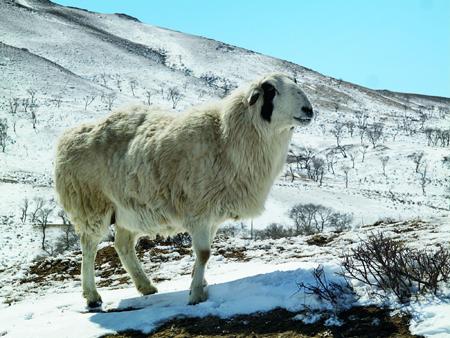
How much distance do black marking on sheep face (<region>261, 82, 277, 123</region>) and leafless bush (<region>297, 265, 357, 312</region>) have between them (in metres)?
2.40

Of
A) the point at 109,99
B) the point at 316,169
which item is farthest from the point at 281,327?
the point at 109,99

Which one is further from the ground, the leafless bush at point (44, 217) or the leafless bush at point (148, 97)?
the leafless bush at point (148, 97)

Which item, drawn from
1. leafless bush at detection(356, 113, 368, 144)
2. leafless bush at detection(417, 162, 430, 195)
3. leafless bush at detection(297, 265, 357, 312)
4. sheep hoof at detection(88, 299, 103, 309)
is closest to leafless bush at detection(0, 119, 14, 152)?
leafless bush at detection(417, 162, 430, 195)

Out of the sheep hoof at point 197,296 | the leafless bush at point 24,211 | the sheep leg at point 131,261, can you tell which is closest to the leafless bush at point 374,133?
the leafless bush at point 24,211

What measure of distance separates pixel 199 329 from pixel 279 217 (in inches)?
2671

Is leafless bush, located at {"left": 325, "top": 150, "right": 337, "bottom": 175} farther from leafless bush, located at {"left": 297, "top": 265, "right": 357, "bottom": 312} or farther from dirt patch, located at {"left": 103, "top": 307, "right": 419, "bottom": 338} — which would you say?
dirt patch, located at {"left": 103, "top": 307, "right": 419, "bottom": 338}

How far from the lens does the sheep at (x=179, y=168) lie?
721cm

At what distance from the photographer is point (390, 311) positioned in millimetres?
5316

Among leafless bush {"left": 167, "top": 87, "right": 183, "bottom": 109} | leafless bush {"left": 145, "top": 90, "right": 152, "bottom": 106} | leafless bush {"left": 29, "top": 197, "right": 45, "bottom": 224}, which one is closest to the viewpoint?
leafless bush {"left": 29, "top": 197, "right": 45, "bottom": 224}

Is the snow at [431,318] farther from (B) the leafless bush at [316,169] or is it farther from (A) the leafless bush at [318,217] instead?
(B) the leafless bush at [316,169]

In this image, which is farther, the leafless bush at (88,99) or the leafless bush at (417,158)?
the leafless bush at (88,99)

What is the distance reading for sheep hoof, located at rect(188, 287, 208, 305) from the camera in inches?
273

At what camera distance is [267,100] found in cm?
733

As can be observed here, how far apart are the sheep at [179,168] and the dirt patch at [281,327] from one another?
786 millimetres
